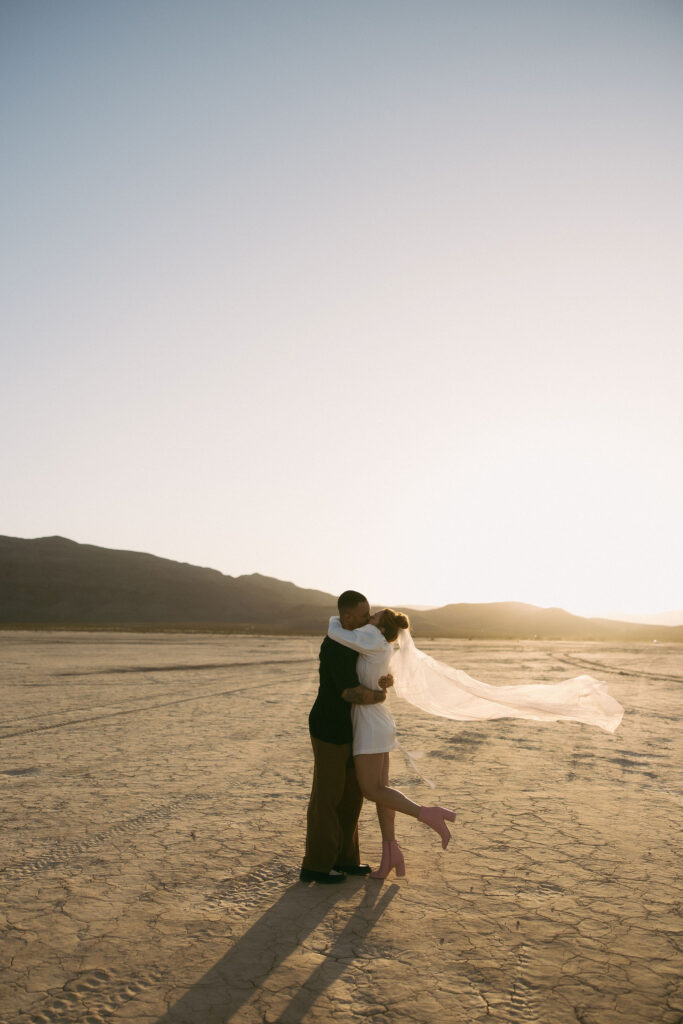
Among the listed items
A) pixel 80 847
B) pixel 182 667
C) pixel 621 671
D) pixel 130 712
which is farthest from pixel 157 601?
pixel 80 847

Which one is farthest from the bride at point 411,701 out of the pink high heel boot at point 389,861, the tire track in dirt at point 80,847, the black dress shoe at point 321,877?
the tire track in dirt at point 80,847

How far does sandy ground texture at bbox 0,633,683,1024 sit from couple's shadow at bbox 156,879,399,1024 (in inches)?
0.5

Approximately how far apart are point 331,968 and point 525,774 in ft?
16.5

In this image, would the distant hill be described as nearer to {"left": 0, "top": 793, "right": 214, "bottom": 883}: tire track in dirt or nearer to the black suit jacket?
{"left": 0, "top": 793, "right": 214, "bottom": 883}: tire track in dirt

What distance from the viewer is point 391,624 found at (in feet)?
15.8

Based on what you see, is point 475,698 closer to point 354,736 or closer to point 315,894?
point 354,736

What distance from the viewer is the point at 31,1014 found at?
10.4ft

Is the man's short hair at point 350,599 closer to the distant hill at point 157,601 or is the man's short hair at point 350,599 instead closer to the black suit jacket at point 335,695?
the black suit jacket at point 335,695

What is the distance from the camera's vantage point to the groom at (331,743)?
15.4ft

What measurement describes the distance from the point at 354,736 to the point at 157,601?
441 feet

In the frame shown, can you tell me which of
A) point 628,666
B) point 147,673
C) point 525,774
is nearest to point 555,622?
point 628,666

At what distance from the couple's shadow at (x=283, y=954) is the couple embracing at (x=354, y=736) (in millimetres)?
236

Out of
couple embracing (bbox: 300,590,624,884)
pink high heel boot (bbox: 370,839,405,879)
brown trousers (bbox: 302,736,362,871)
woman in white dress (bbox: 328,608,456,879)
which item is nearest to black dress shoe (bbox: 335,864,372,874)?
couple embracing (bbox: 300,590,624,884)

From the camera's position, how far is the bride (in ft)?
15.4
